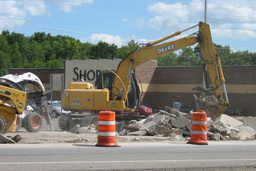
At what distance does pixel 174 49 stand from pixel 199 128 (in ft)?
29.9

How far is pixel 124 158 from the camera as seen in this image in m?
11.3

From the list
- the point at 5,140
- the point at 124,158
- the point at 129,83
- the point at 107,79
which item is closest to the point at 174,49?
the point at 129,83

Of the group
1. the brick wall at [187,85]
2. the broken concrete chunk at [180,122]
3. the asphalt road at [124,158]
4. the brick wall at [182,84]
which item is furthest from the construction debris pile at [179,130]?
the brick wall at [182,84]

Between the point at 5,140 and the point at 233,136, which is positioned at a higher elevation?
the point at 5,140

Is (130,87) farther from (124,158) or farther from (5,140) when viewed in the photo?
(124,158)

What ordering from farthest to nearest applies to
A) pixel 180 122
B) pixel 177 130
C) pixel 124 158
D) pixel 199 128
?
pixel 180 122, pixel 177 130, pixel 199 128, pixel 124 158

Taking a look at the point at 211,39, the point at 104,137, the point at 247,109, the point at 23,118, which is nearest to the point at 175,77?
the point at 247,109

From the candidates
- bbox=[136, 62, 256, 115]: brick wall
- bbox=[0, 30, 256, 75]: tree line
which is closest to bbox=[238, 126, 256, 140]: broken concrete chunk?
bbox=[136, 62, 256, 115]: brick wall

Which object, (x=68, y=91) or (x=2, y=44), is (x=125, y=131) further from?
(x=2, y=44)

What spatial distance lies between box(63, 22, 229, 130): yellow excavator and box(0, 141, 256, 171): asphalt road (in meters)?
8.79

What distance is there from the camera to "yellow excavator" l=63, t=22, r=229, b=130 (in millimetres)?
22562

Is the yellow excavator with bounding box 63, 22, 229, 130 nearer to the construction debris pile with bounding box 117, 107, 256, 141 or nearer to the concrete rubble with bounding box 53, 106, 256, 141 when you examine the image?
the concrete rubble with bounding box 53, 106, 256, 141

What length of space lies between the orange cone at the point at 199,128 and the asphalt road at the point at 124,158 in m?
0.92

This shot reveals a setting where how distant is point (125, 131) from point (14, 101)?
4.79 meters
